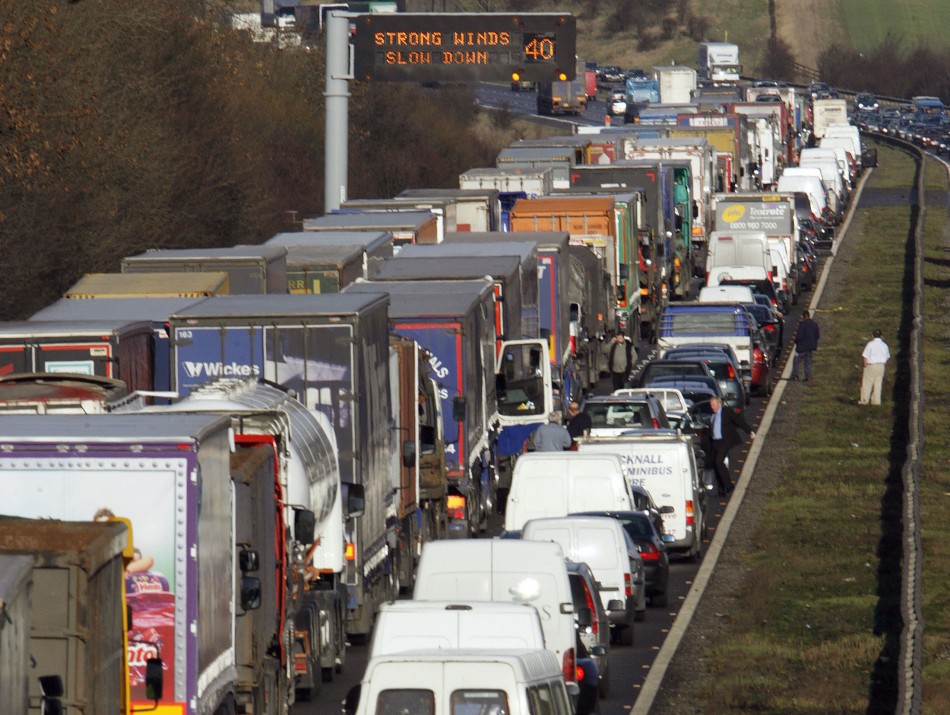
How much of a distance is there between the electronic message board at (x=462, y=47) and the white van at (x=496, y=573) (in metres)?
27.6

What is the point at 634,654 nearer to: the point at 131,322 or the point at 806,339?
the point at 131,322

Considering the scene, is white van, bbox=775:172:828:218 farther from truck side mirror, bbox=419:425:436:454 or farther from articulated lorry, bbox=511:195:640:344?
truck side mirror, bbox=419:425:436:454

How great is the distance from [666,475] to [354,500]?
7.55 m

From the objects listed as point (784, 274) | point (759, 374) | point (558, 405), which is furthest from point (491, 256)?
point (784, 274)

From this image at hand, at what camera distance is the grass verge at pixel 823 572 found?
1992 centimetres

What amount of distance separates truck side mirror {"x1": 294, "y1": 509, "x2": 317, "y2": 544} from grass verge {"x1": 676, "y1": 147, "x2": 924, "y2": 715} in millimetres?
3633

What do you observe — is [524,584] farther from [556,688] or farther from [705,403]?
[705,403]

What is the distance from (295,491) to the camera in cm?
1803

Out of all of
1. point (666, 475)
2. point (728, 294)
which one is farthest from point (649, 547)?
point (728, 294)

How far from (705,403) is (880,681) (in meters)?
15.3

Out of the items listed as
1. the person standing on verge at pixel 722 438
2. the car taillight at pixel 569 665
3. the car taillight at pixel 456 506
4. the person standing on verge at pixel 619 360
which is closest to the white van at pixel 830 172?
the person standing on verge at pixel 619 360

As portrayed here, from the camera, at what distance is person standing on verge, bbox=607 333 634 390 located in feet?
137

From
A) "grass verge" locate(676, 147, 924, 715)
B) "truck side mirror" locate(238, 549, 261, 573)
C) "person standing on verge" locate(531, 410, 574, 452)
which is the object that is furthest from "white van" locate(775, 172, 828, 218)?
"truck side mirror" locate(238, 549, 261, 573)

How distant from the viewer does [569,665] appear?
17.3 m
